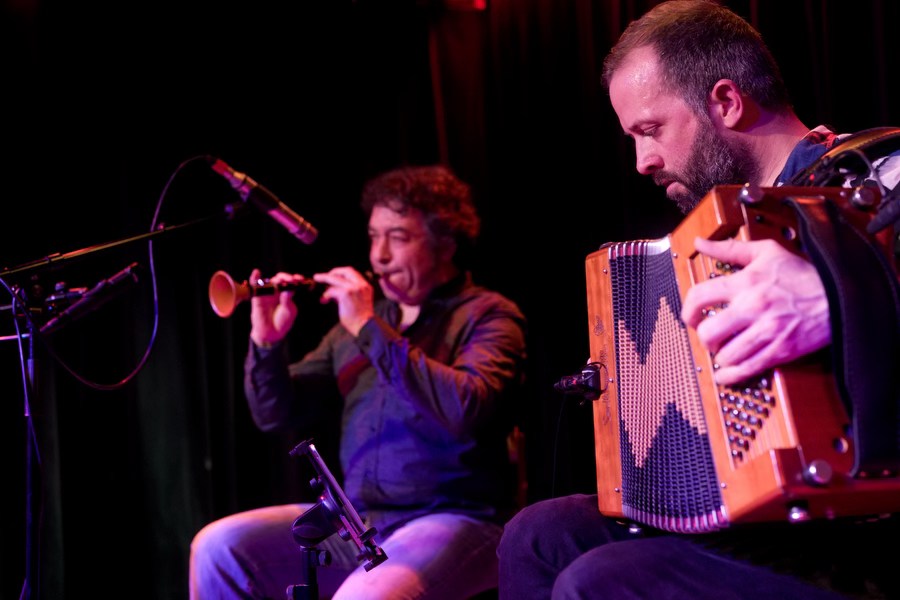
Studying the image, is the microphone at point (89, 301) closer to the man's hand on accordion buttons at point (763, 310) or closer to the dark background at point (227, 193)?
the dark background at point (227, 193)

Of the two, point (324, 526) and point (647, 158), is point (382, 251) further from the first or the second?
point (324, 526)

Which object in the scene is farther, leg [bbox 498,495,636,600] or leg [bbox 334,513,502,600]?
leg [bbox 334,513,502,600]

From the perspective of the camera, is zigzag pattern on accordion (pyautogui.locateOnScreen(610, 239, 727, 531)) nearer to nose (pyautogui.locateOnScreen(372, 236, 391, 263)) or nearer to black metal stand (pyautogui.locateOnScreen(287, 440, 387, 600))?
black metal stand (pyautogui.locateOnScreen(287, 440, 387, 600))

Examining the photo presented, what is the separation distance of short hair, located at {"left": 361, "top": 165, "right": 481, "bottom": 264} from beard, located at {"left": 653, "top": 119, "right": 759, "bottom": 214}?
1.18m

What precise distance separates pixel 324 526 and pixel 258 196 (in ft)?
3.57

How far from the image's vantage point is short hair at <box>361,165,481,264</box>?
295 centimetres

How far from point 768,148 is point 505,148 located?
5.04 ft

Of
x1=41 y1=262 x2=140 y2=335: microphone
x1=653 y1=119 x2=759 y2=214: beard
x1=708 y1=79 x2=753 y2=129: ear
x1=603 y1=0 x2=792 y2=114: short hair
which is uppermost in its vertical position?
x1=603 y1=0 x2=792 y2=114: short hair

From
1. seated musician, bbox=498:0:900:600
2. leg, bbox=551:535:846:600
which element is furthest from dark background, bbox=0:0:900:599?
leg, bbox=551:535:846:600

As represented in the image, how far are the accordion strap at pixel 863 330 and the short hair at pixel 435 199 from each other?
74.4 inches

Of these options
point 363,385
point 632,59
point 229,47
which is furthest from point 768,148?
point 229,47

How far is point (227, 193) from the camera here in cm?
336

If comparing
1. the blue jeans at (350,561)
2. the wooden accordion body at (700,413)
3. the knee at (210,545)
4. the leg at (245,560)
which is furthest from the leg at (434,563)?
the wooden accordion body at (700,413)

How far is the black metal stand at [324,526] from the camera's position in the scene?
1.67 m
